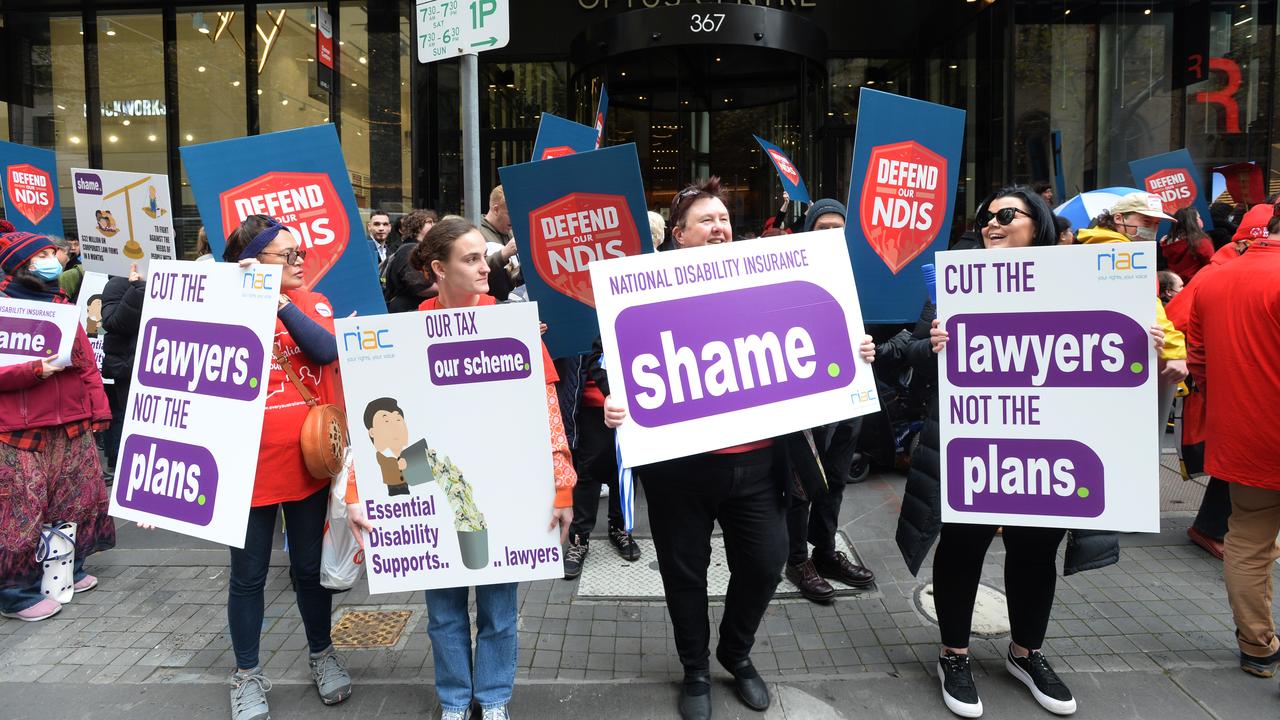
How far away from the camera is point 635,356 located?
2764mm

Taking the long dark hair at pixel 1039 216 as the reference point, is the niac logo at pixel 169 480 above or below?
below

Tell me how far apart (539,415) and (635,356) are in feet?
1.30

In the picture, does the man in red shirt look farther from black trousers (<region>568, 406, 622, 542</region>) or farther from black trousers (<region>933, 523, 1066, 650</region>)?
black trousers (<region>568, 406, 622, 542</region>)

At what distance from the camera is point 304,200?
3.77 m

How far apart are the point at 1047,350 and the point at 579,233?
1.99 m

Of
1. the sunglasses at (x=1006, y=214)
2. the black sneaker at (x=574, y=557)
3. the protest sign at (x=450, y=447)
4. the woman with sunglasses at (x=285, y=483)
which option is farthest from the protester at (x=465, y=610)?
the sunglasses at (x=1006, y=214)

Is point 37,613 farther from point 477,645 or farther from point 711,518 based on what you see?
point 711,518

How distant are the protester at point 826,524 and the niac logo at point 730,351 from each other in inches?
49.3

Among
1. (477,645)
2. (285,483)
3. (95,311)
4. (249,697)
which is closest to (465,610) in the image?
(477,645)

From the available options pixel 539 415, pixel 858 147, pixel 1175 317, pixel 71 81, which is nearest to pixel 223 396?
pixel 539 415

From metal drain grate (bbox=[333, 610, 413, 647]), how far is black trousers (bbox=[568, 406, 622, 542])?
107 cm

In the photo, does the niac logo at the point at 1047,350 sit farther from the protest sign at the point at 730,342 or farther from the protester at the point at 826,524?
the protester at the point at 826,524

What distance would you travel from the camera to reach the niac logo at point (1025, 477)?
292 centimetres

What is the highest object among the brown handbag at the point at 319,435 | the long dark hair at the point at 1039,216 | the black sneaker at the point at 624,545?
the long dark hair at the point at 1039,216
